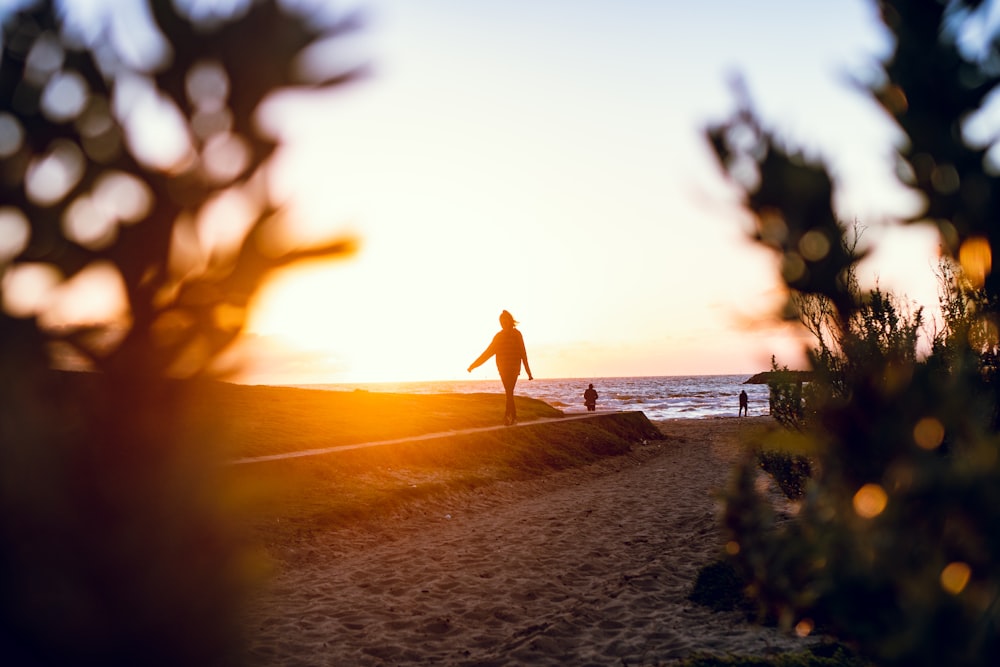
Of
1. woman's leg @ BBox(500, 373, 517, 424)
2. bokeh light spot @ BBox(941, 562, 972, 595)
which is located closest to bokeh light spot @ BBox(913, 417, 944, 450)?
bokeh light spot @ BBox(941, 562, 972, 595)

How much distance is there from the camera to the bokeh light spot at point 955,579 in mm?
1464

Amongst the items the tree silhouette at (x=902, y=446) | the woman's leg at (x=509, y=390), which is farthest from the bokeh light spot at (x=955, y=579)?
the woman's leg at (x=509, y=390)

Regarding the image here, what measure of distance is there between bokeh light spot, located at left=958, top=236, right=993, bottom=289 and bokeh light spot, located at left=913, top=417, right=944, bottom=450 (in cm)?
119

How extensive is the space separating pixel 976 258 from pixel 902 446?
1290mm

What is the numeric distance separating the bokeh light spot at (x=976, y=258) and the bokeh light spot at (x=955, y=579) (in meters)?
1.50

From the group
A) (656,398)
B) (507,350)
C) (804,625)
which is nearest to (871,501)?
(804,625)

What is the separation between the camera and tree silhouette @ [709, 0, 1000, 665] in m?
1.54

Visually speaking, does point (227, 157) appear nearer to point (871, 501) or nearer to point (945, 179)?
point (871, 501)

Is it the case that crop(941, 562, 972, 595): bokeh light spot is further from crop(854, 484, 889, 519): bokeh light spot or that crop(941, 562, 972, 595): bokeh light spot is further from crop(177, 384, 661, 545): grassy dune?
crop(177, 384, 661, 545): grassy dune

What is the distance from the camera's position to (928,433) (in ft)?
5.41

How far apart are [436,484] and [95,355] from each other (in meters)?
11.0

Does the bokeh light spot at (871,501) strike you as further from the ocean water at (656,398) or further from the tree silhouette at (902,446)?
the ocean water at (656,398)

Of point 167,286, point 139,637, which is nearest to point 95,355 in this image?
point 167,286

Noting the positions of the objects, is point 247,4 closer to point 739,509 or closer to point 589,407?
point 739,509
